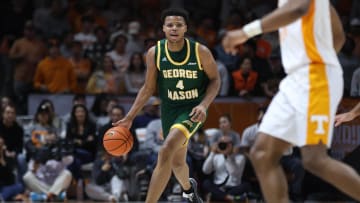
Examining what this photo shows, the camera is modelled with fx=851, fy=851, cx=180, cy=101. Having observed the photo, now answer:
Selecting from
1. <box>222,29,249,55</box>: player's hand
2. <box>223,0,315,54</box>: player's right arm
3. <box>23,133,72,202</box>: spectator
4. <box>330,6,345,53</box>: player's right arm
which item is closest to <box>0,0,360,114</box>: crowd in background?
<box>23,133,72,202</box>: spectator

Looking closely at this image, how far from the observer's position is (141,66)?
13742mm

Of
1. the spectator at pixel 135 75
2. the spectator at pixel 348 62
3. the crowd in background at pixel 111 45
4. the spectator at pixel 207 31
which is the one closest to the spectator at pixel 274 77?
the crowd in background at pixel 111 45

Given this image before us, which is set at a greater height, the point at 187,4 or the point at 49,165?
the point at 187,4

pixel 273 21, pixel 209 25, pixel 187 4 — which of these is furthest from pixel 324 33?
pixel 187 4

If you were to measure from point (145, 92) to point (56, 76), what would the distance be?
6.07 metres

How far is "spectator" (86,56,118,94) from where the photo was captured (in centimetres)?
1377

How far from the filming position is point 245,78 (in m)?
13.0

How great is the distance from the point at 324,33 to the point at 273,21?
1.67 ft

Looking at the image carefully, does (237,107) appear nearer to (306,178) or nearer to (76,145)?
(306,178)

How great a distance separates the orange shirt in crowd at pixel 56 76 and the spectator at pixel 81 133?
60.3 inches

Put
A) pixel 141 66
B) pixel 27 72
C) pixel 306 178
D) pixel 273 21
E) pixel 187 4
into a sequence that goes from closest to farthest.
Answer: pixel 273 21
pixel 306 178
pixel 141 66
pixel 27 72
pixel 187 4

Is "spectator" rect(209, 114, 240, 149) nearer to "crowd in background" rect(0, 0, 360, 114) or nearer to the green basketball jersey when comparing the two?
"crowd in background" rect(0, 0, 360, 114)

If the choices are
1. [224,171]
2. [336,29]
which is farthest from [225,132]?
[336,29]

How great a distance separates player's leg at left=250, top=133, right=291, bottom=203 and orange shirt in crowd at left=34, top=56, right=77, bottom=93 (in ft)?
28.1
